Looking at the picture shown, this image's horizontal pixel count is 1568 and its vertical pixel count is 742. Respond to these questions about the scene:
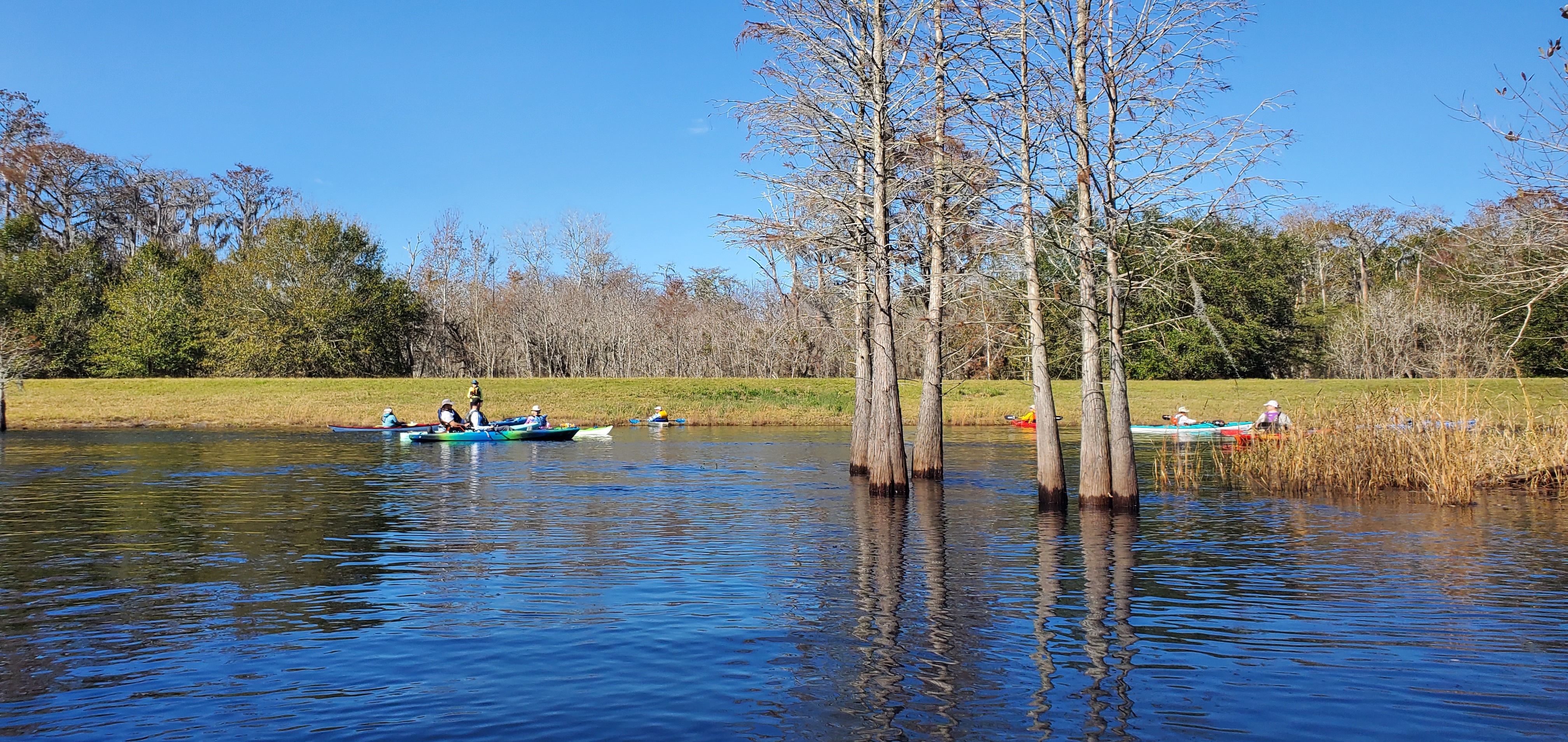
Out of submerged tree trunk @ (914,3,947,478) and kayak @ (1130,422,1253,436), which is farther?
kayak @ (1130,422,1253,436)

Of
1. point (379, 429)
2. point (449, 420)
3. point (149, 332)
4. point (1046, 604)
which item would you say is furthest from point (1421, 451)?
point (149, 332)

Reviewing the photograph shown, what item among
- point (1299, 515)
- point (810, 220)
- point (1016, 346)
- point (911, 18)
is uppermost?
point (911, 18)

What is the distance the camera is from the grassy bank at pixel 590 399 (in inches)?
1821

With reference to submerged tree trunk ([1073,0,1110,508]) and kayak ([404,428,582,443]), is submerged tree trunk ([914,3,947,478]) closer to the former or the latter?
submerged tree trunk ([1073,0,1110,508])

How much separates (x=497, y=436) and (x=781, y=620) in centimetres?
2729

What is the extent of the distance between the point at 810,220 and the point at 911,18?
12.8ft

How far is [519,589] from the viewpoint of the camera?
10727 mm

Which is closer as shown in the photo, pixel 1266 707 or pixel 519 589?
pixel 1266 707

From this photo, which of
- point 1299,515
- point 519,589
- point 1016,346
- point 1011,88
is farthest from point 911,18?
point 519,589

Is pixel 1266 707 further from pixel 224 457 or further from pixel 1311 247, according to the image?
pixel 1311 247

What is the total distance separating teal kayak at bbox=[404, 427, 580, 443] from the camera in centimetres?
3450

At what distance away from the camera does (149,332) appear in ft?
205

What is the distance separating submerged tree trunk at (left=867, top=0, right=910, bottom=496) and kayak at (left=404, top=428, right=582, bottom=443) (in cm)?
1913

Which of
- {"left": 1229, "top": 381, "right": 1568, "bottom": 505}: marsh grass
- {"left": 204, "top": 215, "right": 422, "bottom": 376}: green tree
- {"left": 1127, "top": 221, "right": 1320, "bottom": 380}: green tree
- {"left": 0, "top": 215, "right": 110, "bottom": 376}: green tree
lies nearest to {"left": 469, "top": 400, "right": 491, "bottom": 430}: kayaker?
{"left": 1229, "top": 381, "right": 1568, "bottom": 505}: marsh grass
